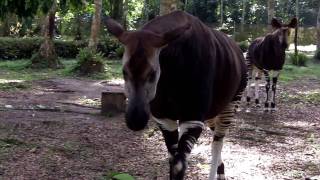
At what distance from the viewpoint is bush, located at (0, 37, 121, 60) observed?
20000 mm

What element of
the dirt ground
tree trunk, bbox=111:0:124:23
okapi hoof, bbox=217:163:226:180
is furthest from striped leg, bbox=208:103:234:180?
tree trunk, bbox=111:0:124:23

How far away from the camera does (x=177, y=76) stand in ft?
10.8

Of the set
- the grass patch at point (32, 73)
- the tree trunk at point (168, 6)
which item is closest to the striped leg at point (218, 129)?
the tree trunk at point (168, 6)

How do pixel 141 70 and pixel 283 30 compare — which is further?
pixel 283 30

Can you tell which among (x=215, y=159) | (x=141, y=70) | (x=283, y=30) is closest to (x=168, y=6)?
(x=283, y=30)

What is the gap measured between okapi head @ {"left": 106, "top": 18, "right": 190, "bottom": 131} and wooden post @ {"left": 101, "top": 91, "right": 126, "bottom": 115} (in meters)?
5.21

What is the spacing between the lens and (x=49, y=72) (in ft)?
51.4

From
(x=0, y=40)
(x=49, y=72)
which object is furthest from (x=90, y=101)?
(x=0, y=40)

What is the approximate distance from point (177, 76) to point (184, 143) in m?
0.51

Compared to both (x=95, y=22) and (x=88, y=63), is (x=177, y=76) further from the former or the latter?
(x=88, y=63)

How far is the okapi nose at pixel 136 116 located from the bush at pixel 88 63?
1227 centimetres

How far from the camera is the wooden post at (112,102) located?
8.12 m

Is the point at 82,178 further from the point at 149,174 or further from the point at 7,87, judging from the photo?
the point at 7,87

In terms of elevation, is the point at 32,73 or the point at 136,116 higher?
the point at 136,116
